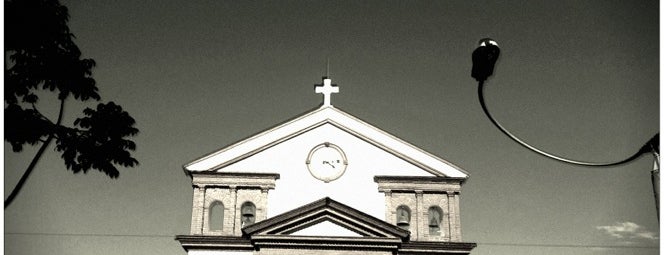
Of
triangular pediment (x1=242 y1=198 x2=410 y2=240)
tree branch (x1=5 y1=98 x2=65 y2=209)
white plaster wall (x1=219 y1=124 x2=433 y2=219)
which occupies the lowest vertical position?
tree branch (x1=5 y1=98 x2=65 y2=209)

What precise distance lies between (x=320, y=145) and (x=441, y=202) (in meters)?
3.03

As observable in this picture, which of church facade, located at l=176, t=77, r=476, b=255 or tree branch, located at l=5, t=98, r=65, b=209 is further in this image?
church facade, located at l=176, t=77, r=476, b=255

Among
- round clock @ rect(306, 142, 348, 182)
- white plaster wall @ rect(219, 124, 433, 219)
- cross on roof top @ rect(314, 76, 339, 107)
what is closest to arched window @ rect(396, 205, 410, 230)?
white plaster wall @ rect(219, 124, 433, 219)

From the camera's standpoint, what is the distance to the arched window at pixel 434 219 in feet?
48.2

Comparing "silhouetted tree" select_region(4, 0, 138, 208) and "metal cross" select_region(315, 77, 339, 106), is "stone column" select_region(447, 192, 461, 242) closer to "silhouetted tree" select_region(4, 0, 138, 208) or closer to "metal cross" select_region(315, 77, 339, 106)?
"metal cross" select_region(315, 77, 339, 106)

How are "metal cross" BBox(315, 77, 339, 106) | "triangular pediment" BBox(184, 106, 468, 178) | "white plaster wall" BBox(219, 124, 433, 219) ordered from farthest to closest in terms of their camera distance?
"metal cross" BBox(315, 77, 339, 106)
"triangular pediment" BBox(184, 106, 468, 178)
"white plaster wall" BBox(219, 124, 433, 219)

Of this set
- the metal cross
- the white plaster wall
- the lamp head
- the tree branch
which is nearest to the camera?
the lamp head

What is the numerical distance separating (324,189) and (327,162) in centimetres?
66

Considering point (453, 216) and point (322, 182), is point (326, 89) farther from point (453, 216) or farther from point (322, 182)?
point (453, 216)

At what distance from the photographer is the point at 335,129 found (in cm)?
1525

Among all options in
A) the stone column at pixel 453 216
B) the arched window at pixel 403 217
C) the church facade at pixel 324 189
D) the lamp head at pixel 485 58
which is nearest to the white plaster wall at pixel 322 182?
the church facade at pixel 324 189

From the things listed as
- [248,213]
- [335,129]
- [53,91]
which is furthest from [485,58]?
[248,213]

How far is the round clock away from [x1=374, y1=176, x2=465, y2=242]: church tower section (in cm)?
88

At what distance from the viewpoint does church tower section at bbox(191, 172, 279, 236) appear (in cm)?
1441
